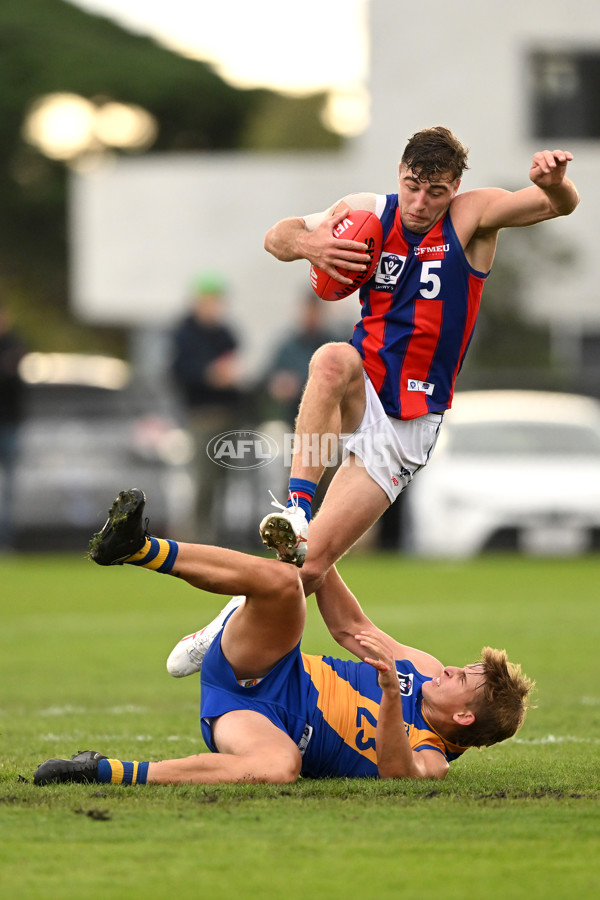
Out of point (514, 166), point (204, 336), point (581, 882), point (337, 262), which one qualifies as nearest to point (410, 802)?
point (581, 882)

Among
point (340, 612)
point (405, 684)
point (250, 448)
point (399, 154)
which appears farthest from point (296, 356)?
point (399, 154)

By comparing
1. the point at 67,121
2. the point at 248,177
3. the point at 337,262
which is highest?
the point at 67,121

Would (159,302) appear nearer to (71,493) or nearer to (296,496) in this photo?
(71,493)

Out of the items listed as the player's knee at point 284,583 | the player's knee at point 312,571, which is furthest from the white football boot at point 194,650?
the player's knee at point 284,583

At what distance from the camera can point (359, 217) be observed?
21.1 ft

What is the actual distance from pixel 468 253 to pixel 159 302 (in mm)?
24691

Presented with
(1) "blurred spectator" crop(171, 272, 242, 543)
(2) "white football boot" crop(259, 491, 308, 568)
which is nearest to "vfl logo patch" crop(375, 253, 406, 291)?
(2) "white football boot" crop(259, 491, 308, 568)

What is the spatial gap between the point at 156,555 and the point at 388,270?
1751 mm

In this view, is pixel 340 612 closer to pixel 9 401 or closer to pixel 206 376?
pixel 206 376

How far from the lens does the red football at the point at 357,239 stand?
638 centimetres

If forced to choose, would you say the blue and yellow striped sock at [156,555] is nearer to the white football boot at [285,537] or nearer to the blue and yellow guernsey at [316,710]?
the white football boot at [285,537]

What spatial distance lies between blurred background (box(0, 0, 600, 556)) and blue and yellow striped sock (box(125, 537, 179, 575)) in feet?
9.02

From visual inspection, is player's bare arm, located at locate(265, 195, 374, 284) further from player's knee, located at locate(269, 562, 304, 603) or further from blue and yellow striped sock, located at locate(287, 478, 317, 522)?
player's knee, located at locate(269, 562, 304, 603)

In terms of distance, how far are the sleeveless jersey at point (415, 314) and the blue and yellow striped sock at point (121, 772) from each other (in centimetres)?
202
